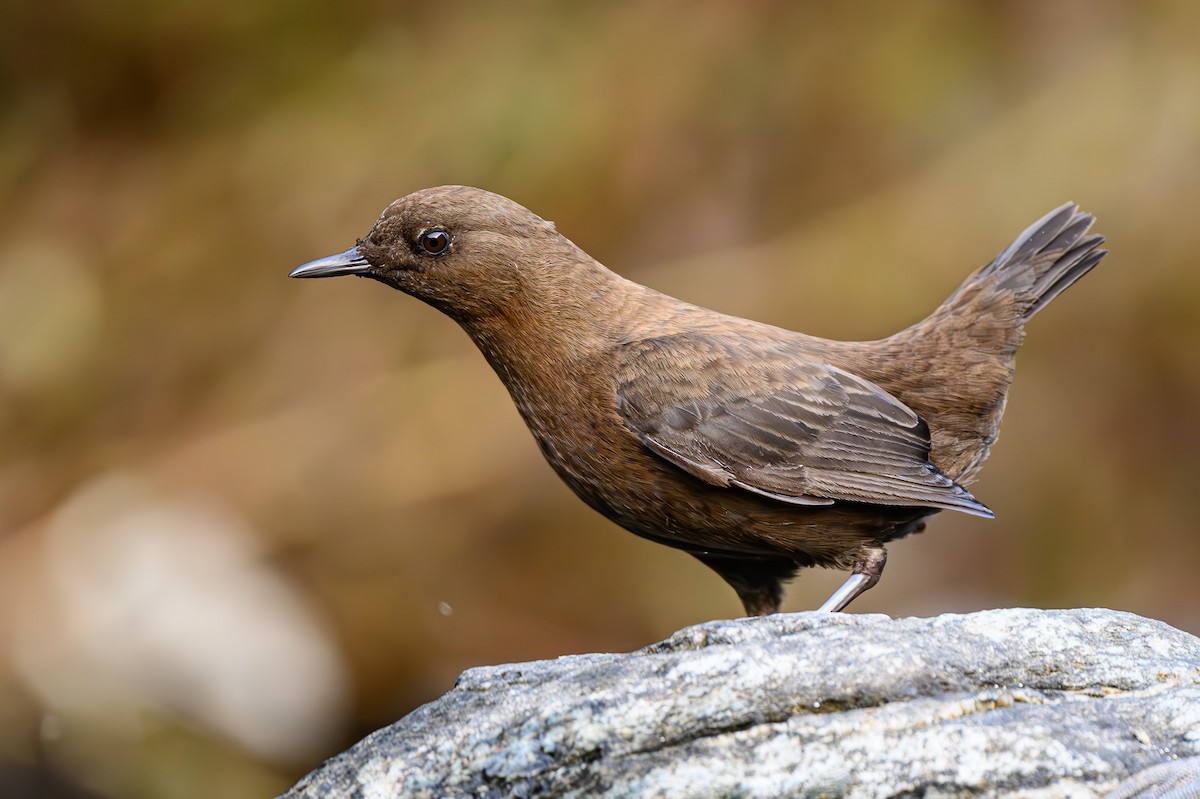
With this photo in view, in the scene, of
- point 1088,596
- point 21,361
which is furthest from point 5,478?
point 1088,596

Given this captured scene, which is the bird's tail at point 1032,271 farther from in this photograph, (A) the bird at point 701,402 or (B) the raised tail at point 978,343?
(A) the bird at point 701,402

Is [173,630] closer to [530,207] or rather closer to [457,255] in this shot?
[530,207]

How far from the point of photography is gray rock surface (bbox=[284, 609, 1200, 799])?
9.26ft

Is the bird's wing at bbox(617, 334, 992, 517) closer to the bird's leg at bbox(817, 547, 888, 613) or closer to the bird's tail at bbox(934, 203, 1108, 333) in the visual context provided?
the bird's leg at bbox(817, 547, 888, 613)

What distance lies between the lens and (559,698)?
3141 millimetres

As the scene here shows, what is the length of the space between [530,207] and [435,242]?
4.06 meters

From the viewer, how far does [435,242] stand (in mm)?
4141

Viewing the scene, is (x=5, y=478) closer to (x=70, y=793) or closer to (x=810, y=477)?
(x=70, y=793)

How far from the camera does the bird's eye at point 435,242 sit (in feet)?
13.6

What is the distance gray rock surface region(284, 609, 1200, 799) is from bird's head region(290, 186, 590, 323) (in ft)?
4.29

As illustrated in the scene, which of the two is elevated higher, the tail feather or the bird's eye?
the bird's eye

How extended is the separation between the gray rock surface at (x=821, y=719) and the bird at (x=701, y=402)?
0.63 metres

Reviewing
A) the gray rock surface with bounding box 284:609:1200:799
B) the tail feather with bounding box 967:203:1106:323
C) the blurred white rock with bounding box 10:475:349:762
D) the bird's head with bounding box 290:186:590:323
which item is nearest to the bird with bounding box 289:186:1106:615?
the bird's head with bounding box 290:186:590:323

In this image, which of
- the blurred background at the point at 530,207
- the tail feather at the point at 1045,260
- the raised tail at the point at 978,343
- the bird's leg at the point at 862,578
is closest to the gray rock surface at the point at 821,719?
the bird's leg at the point at 862,578
